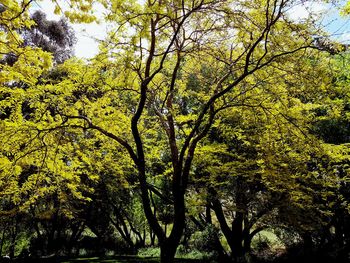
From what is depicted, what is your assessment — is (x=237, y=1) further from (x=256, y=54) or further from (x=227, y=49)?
(x=227, y=49)

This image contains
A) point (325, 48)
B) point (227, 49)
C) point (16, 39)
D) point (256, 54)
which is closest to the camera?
point (16, 39)

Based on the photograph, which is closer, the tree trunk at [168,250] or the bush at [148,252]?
the tree trunk at [168,250]

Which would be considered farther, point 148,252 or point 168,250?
point 148,252

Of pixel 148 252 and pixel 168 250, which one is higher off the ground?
pixel 168 250

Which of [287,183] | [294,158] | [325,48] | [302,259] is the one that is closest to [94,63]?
[325,48]

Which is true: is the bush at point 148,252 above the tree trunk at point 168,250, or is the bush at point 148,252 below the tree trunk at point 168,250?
below

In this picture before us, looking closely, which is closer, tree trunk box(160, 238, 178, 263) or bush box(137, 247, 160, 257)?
tree trunk box(160, 238, 178, 263)

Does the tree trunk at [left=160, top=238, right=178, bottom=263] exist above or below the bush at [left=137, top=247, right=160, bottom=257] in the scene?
above

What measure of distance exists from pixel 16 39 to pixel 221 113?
7.74 metres

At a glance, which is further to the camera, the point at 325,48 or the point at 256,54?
the point at 256,54

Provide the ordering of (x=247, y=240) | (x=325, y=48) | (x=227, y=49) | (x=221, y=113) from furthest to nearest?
(x=247, y=240), (x=221, y=113), (x=227, y=49), (x=325, y=48)

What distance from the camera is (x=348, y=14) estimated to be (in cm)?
524

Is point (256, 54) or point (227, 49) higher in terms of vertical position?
point (227, 49)

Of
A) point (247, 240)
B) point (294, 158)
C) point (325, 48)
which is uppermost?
point (325, 48)
